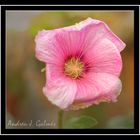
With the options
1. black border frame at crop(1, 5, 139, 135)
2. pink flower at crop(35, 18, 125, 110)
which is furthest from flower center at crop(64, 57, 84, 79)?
black border frame at crop(1, 5, 139, 135)

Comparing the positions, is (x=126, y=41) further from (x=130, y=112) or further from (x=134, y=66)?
(x=130, y=112)

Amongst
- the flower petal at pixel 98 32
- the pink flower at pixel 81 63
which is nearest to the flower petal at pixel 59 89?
the pink flower at pixel 81 63

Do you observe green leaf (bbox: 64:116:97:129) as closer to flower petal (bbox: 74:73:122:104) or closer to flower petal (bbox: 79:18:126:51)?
flower petal (bbox: 74:73:122:104)

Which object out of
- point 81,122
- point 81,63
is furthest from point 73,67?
point 81,122

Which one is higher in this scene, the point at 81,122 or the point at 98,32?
the point at 98,32
